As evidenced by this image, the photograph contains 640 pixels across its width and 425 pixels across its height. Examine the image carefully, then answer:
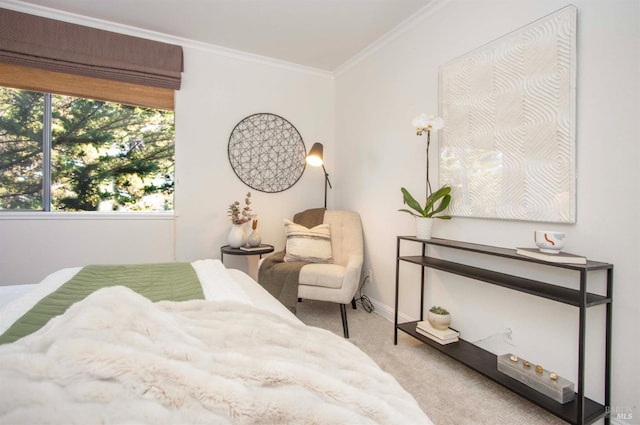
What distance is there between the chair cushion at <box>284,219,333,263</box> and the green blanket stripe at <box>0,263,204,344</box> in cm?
117

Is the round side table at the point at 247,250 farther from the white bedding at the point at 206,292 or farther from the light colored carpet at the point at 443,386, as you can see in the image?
the white bedding at the point at 206,292

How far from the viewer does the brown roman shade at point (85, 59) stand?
7.75 feet

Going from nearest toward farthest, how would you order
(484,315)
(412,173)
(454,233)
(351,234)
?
1. (484,315)
2. (454,233)
3. (412,173)
4. (351,234)

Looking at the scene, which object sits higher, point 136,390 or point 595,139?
point 595,139

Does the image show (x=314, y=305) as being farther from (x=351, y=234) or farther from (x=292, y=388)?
(x=292, y=388)

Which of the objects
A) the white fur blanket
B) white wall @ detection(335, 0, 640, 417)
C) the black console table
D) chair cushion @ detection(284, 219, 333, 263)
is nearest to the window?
chair cushion @ detection(284, 219, 333, 263)

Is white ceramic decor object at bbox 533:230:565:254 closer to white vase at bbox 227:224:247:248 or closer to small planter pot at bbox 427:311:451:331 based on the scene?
small planter pot at bbox 427:311:451:331

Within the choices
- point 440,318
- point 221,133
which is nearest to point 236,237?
point 221,133

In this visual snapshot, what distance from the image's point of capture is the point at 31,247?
2527mm

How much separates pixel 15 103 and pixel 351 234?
3015 mm

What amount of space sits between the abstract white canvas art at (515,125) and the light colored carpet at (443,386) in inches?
37.1

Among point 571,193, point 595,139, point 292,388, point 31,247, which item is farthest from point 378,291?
point 31,247

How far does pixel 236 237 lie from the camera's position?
2.87 metres

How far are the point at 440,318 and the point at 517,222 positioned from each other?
75cm
